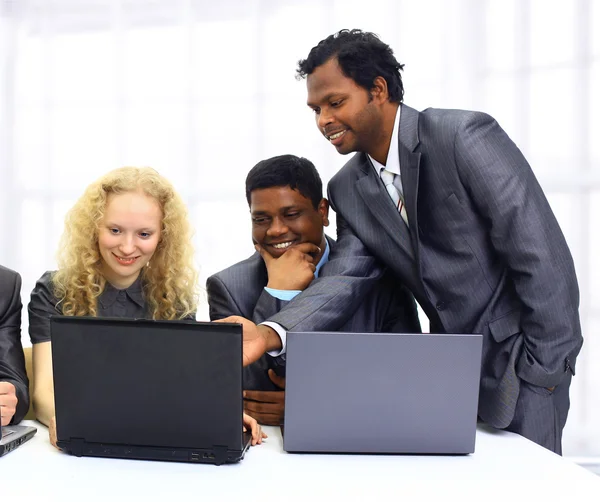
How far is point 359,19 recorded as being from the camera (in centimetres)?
327

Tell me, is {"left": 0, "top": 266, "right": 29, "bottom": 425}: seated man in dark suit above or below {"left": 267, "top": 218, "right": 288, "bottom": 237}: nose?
below

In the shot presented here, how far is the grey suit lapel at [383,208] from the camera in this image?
1.84 metres

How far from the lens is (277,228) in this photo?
1980 mm

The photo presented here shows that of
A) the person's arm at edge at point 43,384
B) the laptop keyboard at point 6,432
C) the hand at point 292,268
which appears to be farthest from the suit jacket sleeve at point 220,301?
the laptop keyboard at point 6,432

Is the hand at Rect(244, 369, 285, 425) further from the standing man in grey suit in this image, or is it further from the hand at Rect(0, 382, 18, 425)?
the hand at Rect(0, 382, 18, 425)

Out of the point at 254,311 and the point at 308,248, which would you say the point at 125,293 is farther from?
the point at 308,248

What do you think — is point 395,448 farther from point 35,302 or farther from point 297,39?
point 297,39

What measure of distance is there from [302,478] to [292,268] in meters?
0.81

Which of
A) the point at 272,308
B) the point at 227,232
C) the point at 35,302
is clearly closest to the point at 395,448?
the point at 272,308

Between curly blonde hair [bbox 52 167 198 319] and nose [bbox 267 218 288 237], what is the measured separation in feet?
1.00

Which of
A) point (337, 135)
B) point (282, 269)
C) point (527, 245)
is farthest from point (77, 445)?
point (527, 245)

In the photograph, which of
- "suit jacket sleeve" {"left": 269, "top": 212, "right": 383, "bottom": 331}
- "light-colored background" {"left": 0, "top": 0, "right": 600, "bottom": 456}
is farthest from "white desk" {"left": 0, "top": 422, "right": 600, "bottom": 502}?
"light-colored background" {"left": 0, "top": 0, "right": 600, "bottom": 456}

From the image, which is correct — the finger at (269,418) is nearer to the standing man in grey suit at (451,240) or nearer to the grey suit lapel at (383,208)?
the standing man in grey suit at (451,240)

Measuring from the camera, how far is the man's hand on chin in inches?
60.8
